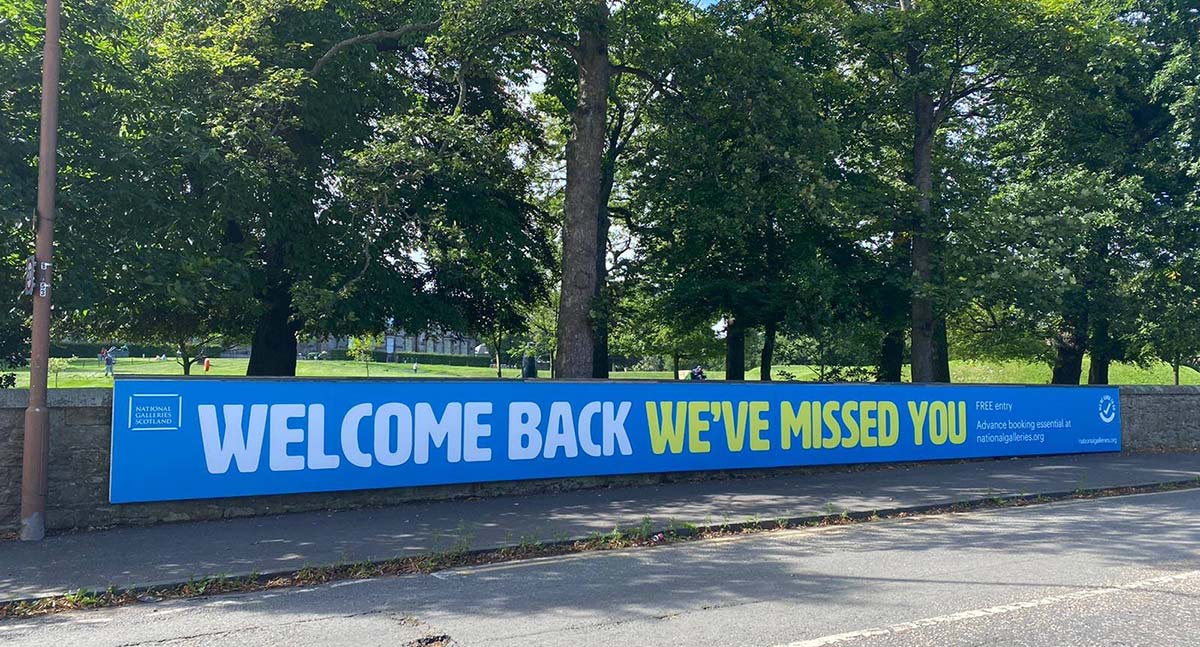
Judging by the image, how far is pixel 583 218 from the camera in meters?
16.0

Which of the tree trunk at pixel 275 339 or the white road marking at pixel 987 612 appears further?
the tree trunk at pixel 275 339

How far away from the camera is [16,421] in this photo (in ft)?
30.2

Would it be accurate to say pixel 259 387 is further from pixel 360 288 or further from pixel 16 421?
pixel 360 288

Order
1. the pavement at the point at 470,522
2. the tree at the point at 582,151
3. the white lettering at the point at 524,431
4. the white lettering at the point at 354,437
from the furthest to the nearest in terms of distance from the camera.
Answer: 1. the tree at the point at 582,151
2. the white lettering at the point at 524,431
3. the white lettering at the point at 354,437
4. the pavement at the point at 470,522

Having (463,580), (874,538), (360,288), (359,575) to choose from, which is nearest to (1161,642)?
(874,538)

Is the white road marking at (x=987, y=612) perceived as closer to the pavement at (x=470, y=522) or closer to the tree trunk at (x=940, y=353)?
the pavement at (x=470, y=522)

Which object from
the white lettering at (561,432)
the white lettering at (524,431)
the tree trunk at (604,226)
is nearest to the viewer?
the white lettering at (524,431)

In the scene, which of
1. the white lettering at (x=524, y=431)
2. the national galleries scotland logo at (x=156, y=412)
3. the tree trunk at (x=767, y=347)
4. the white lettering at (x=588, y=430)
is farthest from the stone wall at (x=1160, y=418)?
the national galleries scotland logo at (x=156, y=412)

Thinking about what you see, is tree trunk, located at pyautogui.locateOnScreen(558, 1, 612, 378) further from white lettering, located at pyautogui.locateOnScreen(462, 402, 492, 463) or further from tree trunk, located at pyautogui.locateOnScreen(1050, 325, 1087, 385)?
tree trunk, located at pyautogui.locateOnScreen(1050, 325, 1087, 385)

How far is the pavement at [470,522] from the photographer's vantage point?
7.61 meters

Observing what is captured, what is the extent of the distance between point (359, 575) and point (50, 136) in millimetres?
5527

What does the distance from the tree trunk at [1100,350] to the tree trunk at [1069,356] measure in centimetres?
46

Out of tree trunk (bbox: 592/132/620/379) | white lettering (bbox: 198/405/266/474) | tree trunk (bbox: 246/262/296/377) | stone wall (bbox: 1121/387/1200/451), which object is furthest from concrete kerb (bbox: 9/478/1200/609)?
tree trunk (bbox: 246/262/296/377)

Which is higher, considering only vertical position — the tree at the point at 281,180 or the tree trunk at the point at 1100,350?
the tree at the point at 281,180
